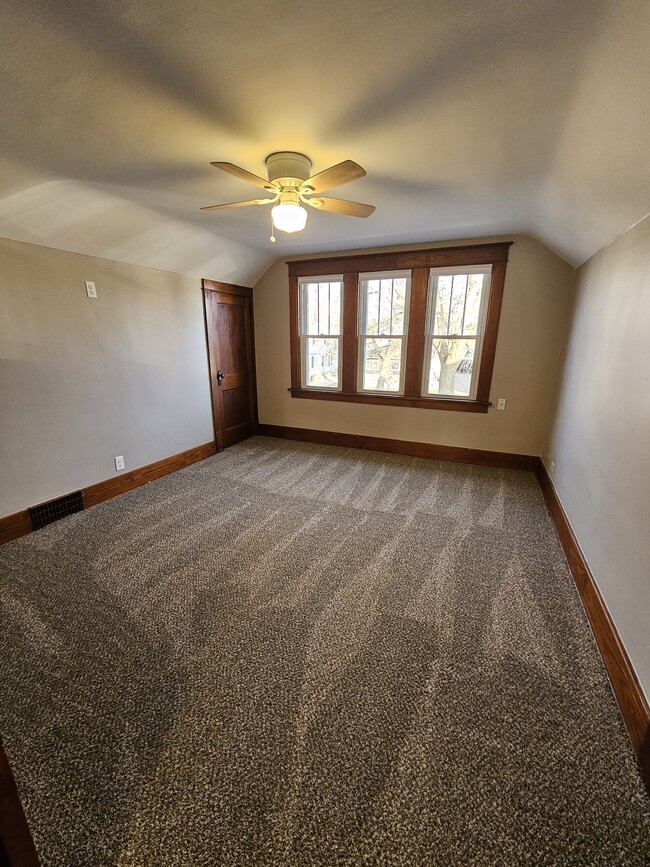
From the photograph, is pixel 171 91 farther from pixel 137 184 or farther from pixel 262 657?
pixel 262 657

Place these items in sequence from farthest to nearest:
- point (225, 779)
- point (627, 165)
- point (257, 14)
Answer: point (627, 165) → point (225, 779) → point (257, 14)

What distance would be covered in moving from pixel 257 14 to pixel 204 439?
376 cm

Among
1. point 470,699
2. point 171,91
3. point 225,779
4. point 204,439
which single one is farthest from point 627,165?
point 204,439

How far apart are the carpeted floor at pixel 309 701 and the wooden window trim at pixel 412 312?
1.88m

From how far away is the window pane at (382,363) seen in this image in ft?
14.0

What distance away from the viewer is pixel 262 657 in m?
1.66

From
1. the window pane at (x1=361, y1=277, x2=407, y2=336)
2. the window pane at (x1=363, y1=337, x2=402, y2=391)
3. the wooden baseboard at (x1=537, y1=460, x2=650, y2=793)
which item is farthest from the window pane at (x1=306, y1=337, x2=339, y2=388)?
the wooden baseboard at (x1=537, y1=460, x2=650, y2=793)

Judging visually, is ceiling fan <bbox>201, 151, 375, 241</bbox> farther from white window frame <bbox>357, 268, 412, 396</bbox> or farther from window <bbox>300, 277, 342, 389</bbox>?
window <bbox>300, 277, 342, 389</bbox>

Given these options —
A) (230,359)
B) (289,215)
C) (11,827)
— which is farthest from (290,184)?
(230,359)

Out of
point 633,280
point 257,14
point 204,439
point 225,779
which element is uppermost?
point 257,14

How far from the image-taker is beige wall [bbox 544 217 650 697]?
1.54 meters

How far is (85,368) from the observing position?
9.80 feet

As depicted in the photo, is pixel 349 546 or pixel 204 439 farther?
pixel 204 439

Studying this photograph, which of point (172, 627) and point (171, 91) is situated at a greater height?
point (171, 91)
